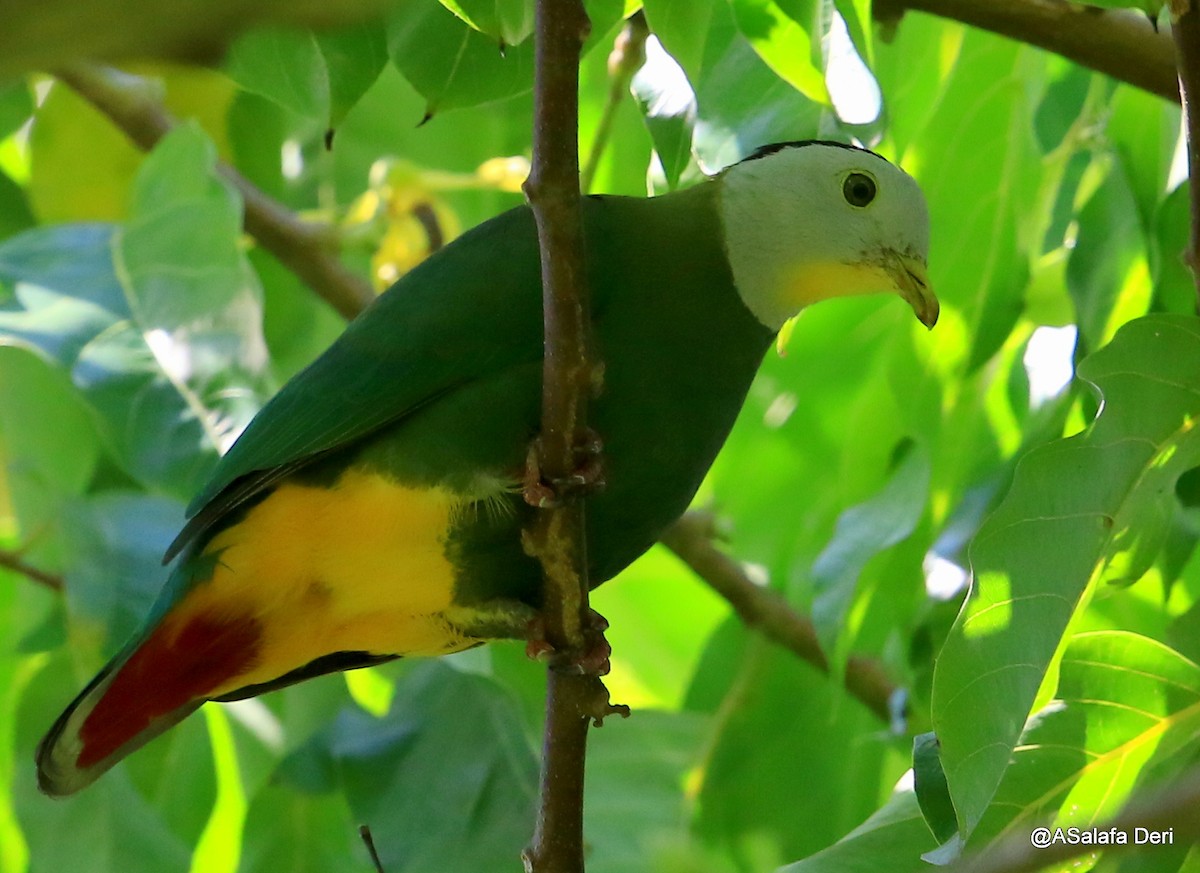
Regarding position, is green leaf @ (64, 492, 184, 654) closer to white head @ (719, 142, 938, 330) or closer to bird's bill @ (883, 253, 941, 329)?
white head @ (719, 142, 938, 330)

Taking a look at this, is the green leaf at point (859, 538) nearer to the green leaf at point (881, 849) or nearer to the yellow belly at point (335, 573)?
the green leaf at point (881, 849)

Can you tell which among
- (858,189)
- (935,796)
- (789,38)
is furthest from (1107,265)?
(935,796)

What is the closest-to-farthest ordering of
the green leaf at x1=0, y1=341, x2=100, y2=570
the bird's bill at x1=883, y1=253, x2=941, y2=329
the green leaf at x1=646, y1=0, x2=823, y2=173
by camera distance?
the green leaf at x1=646, y1=0, x2=823, y2=173, the bird's bill at x1=883, y1=253, x2=941, y2=329, the green leaf at x1=0, y1=341, x2=100, y2=570

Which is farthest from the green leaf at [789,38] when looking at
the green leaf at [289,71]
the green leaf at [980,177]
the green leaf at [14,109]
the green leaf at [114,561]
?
the green leaf at [14,109]

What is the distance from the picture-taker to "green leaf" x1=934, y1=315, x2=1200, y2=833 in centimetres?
144

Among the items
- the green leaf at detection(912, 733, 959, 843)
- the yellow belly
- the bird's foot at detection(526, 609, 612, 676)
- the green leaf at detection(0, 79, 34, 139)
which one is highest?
the green leaf at detection(0, 79, 34, 139)

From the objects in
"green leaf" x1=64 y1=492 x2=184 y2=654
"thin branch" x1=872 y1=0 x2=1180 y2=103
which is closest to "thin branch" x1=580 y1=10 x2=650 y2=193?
"thin branch" x1=872 y1=0 x2=1180 y2=103

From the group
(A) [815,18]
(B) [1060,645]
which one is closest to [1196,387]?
(B) [1060,645]

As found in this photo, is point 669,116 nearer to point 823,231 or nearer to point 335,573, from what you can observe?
point 823,231

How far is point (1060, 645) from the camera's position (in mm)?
1482

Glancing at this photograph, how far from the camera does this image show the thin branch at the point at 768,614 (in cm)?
294

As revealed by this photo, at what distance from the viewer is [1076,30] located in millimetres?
2102

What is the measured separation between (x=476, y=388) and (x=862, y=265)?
73cm

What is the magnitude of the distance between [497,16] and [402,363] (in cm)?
67
